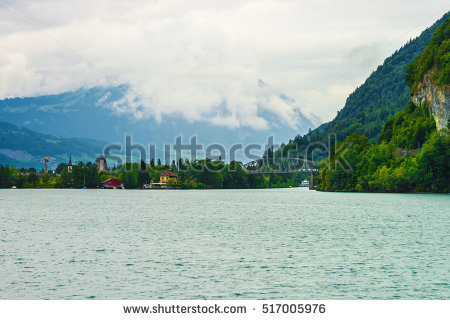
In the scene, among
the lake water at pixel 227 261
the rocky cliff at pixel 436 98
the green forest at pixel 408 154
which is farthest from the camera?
the rocky cliff at pixel 436 98

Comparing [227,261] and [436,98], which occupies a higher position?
[436,98]

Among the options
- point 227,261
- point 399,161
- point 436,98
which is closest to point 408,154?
point 399,161

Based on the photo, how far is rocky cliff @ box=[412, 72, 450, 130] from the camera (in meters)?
126

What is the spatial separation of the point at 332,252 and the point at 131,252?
12.1m

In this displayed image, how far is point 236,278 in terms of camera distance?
2775cm

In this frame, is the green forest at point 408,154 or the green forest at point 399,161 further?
the green forest at point 408,154

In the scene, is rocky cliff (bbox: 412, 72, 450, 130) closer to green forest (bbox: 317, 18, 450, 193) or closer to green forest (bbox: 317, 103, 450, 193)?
green forest (bbox: 317, 18, 450, 193)

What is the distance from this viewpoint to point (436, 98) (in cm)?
13200

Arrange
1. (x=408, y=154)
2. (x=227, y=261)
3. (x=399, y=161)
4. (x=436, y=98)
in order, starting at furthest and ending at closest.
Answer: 1. (x=436, y=98)
2. (x=408, y=154)
3. (x=399, y=161)
4. (x=227, y=261)

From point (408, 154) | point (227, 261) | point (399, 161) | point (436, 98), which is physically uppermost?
point (436, 98)

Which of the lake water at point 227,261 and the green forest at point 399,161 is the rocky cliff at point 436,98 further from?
the lake water at point 227,261

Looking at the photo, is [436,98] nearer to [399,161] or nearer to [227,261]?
[399,161]

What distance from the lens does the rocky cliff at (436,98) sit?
12550cm

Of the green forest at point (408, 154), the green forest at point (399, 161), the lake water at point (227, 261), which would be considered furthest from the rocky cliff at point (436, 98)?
the lake water at point (227, 261)
